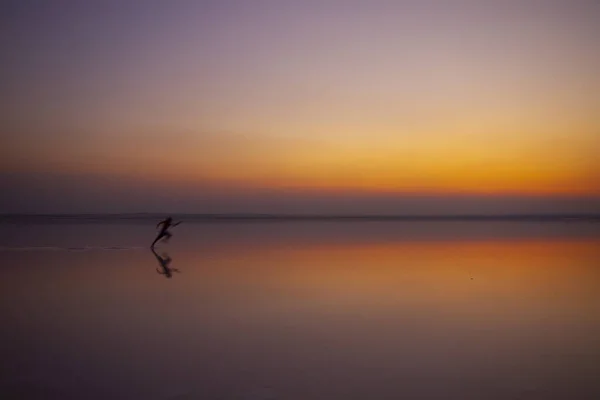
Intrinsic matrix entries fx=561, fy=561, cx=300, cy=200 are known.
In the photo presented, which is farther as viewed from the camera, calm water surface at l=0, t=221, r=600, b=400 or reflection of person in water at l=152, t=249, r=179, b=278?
reflection of person in water at l=152, t=249, r=179, b=278

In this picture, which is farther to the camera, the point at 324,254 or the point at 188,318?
the point at 324,254

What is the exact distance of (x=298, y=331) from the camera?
6.58 meters

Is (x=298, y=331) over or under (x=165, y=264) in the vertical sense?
under

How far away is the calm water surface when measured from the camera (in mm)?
4754

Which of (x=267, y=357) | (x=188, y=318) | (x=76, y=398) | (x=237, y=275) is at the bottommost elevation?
(x=76, y=398)

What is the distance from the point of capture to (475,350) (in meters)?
5.85

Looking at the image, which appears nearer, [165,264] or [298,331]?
[298,331]

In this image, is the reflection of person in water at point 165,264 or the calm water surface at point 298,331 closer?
the calm water surface at point 298,331

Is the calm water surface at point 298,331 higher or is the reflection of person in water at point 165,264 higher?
the reflection of person in water at point 165,264

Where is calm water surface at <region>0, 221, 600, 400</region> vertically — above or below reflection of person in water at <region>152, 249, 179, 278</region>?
below

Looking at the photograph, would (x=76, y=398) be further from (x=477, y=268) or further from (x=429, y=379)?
(x=477, y=268)

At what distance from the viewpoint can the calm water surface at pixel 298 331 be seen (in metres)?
4.75

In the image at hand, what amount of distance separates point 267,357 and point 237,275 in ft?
17.9

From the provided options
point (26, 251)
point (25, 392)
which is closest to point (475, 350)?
point (25, 392)
